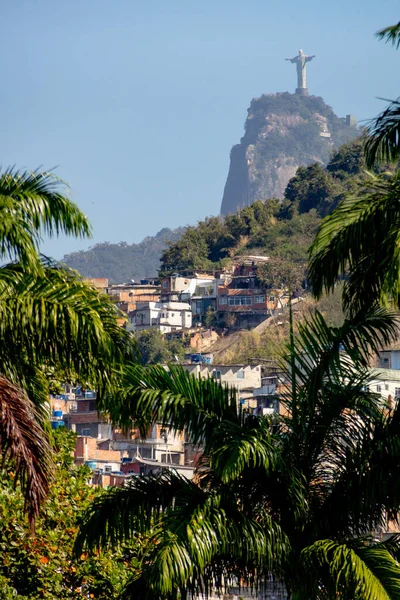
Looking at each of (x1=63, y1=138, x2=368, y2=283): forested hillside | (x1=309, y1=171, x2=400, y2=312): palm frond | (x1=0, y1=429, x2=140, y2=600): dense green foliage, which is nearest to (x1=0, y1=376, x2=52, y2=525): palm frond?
(x1=309, y1=171, x2=400, y2=312): palm frond

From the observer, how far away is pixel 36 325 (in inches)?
345

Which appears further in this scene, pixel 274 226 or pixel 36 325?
pixel 274 226

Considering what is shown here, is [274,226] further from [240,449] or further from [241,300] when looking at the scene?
[240,449]

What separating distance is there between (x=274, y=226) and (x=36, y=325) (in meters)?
107

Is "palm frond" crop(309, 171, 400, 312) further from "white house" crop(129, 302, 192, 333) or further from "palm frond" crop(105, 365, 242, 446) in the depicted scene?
"white house" crop(129, 302, 192, 333)

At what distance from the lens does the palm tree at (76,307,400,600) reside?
9406 millimetres

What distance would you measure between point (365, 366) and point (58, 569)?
4.98 meters

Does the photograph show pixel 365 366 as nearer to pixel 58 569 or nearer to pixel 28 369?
pixel 28 369

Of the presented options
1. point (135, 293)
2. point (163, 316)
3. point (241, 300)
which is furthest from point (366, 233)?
point (135, 293)

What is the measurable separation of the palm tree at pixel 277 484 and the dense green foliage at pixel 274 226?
3908 inches

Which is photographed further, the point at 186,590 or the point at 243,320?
the point at 243,320

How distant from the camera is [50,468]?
8578 mm

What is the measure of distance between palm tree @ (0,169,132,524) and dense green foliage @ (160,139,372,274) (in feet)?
328

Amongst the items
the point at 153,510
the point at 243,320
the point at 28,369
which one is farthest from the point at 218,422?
the point at 243,320
